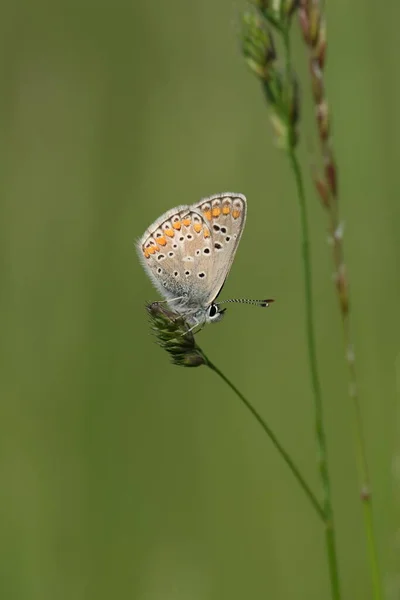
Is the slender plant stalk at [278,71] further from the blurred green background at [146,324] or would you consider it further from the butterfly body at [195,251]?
the blurred green background at [146,324]

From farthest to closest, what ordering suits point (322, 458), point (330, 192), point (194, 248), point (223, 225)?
1. point (194, 248)
2. point (223, 225)
3. point (330, 192)
4. point (322, 458)

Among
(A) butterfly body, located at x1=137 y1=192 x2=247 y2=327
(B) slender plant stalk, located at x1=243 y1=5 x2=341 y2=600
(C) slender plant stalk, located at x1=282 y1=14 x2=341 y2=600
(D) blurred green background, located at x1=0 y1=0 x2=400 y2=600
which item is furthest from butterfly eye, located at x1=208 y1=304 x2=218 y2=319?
(C) slender plant stalk, located at x1=282 y1=14 x2=341 y2=600

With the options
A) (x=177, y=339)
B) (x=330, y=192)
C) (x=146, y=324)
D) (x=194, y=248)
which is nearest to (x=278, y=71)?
(x=330, y=192)

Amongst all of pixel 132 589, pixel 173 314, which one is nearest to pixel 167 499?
pixel 132 589

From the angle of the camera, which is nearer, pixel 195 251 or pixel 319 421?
pixel 319 421

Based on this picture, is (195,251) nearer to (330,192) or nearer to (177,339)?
(177,339)

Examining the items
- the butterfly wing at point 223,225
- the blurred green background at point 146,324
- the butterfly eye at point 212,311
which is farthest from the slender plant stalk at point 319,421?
the butterfly eye at point 212,311

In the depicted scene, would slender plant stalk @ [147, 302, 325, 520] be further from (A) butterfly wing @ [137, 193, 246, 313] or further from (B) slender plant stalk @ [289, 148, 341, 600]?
(A) butterfly wing @ [137, 193, 246, 313]
